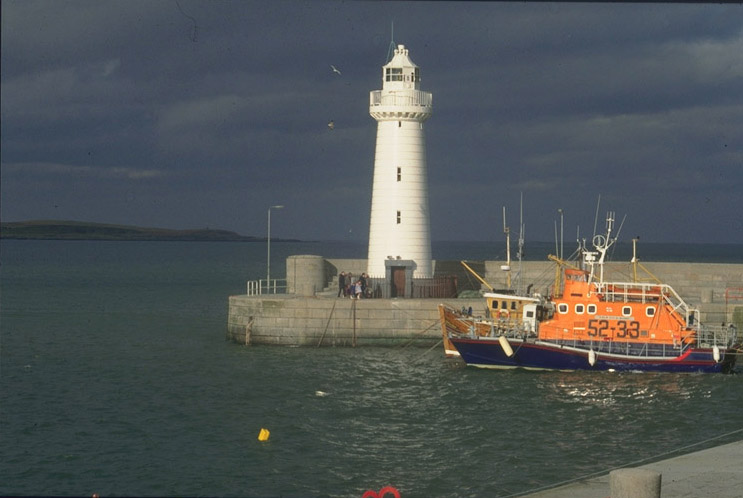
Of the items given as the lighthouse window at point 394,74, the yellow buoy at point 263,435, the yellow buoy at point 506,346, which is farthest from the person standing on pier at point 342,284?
the yellow buoy at point 263,435

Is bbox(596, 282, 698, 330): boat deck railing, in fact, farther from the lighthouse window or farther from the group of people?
the lighthouse window

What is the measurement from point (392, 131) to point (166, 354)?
1262 cm

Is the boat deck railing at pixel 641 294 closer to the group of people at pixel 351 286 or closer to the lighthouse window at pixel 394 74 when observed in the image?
the group of people at pixel 351 286

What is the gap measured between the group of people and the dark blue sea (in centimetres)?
281

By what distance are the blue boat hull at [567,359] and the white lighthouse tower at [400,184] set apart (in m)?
7.27

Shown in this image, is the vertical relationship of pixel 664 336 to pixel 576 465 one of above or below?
above

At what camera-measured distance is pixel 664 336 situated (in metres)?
34.1

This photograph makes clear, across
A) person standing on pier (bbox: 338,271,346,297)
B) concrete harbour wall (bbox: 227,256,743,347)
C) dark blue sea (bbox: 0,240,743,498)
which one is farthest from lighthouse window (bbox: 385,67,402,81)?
dark blue sea (bbox: 0,240,743,498)

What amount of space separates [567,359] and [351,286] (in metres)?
9.48

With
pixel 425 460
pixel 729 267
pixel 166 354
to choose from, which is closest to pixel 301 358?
pixel 166 354

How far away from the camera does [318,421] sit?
2611 centimetres

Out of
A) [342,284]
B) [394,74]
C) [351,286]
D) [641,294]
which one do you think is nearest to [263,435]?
[641,294]

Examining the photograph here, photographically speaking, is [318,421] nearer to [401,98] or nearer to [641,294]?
[641,294]

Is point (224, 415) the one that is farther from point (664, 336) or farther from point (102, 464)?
point (664, 336)
